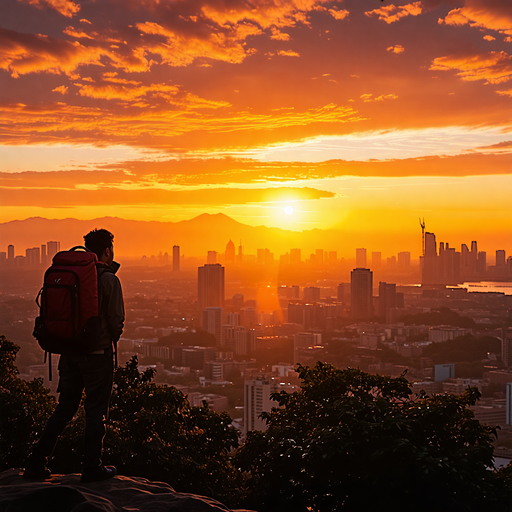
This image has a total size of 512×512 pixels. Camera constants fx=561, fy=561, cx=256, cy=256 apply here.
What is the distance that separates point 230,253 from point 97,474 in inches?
1861

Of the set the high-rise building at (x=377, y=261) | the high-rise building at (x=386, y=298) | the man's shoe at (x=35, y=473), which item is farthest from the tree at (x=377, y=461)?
the high-rise building at (x=377, y=261)

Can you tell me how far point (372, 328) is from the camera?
3584 cm

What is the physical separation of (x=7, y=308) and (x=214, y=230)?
37454mm

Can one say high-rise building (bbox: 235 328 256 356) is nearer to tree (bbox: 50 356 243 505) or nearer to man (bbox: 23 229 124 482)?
tree (bbox: 50 356 243 505)

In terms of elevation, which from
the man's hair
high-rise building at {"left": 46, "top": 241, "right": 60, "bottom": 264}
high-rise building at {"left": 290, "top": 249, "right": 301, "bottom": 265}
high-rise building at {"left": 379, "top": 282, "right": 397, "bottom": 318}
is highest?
high-rise building at {"left": 290, "top": 249, "right": 301, "bottom": 265}

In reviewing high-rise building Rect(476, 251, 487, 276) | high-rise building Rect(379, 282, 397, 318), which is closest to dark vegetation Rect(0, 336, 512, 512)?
high-rise building Rect(476, 251, 487, 276)

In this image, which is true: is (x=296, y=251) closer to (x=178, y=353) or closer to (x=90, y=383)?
(x=178, y=353)

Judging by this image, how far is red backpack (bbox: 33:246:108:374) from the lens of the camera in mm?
2455

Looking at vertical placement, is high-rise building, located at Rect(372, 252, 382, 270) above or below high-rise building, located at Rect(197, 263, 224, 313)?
above

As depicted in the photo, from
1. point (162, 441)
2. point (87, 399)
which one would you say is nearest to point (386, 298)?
point (162, 441)

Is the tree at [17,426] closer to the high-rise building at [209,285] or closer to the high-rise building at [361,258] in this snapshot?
the high-rise building at [209,285]

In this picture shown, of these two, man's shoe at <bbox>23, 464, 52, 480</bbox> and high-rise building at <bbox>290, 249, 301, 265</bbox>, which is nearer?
man's shoe at <bbox>23, 464, 52, 480</bbox>

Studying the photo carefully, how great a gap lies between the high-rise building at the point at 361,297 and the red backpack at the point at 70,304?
1503 inches

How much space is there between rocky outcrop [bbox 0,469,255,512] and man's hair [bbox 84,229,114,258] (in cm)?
106
